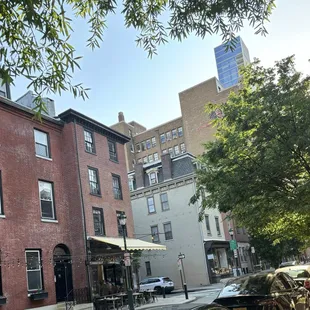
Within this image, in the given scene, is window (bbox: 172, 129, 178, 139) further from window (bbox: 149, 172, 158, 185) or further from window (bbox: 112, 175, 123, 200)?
window (bbox: 112, 175, 123, 200)

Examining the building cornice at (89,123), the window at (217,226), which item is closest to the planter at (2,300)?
the building cornice at (89,123)

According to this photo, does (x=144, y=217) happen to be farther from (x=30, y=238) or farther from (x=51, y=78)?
(x=51, y=78)

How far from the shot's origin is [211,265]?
38156 mm

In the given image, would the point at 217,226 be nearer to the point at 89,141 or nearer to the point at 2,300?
the point at 89,141

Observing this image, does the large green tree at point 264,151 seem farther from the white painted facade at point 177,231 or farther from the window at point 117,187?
A: the white painted facade at point 177,231

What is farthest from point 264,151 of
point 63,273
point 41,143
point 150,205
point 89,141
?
point 150,205

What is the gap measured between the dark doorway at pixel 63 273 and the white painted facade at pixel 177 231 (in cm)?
1686

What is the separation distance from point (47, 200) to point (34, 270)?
3822 mm

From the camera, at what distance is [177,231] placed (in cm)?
3944

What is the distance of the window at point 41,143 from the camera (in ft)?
72.9

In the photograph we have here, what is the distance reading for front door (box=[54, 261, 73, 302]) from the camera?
21562 millimetres

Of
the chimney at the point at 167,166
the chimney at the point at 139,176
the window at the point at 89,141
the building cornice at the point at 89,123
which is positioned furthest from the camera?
the chimney at the point at 139,176

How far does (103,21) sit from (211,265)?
3513 cm

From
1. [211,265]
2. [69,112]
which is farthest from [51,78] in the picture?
[211,265]
